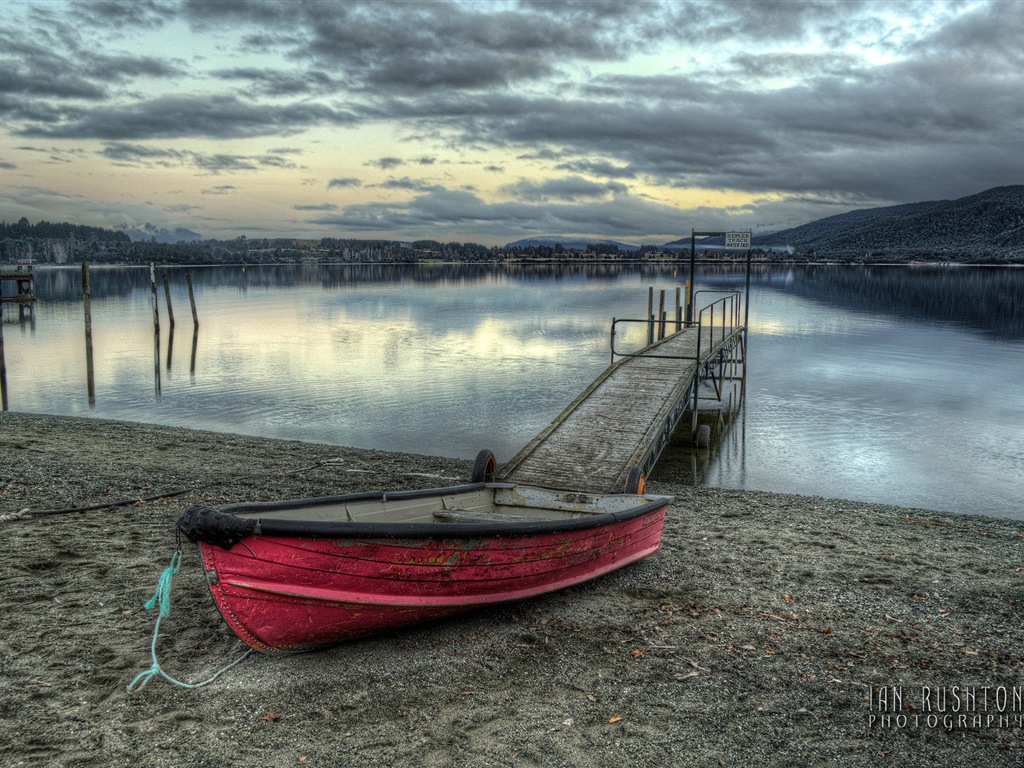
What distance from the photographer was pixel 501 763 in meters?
5.29

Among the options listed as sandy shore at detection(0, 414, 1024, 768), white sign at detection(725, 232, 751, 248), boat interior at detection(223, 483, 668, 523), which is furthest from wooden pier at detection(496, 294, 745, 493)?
white sign at detection(725, 232, 751, 248)

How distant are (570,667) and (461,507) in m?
2.78

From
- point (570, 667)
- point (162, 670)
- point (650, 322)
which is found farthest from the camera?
point (650, 322)

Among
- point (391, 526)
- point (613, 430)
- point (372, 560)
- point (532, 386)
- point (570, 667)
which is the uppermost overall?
point (391, 526)

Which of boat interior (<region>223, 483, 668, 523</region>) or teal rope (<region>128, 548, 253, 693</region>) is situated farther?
boat interior (<region>223, 483, 668, 523</region>)

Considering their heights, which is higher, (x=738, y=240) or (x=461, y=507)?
(x=738, y=240)

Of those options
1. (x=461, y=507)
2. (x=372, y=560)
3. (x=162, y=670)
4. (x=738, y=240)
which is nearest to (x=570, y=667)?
(x=372, y=560)

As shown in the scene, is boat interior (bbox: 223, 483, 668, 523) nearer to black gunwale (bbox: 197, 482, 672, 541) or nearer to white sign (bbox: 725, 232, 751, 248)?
black gunwale (bbox: 197, 482, 672, 541)

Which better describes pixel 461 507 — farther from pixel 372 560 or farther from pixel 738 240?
pixel 738 240

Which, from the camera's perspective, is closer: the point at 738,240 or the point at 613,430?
the point at 613,430

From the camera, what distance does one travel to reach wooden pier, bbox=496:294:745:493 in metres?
12.2

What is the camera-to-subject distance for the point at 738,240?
29.0 metres

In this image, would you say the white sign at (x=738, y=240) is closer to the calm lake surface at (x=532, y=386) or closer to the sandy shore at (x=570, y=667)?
the calm lake surface at (x=532, y=386)

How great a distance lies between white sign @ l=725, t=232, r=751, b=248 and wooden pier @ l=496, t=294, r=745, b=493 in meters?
8.54
